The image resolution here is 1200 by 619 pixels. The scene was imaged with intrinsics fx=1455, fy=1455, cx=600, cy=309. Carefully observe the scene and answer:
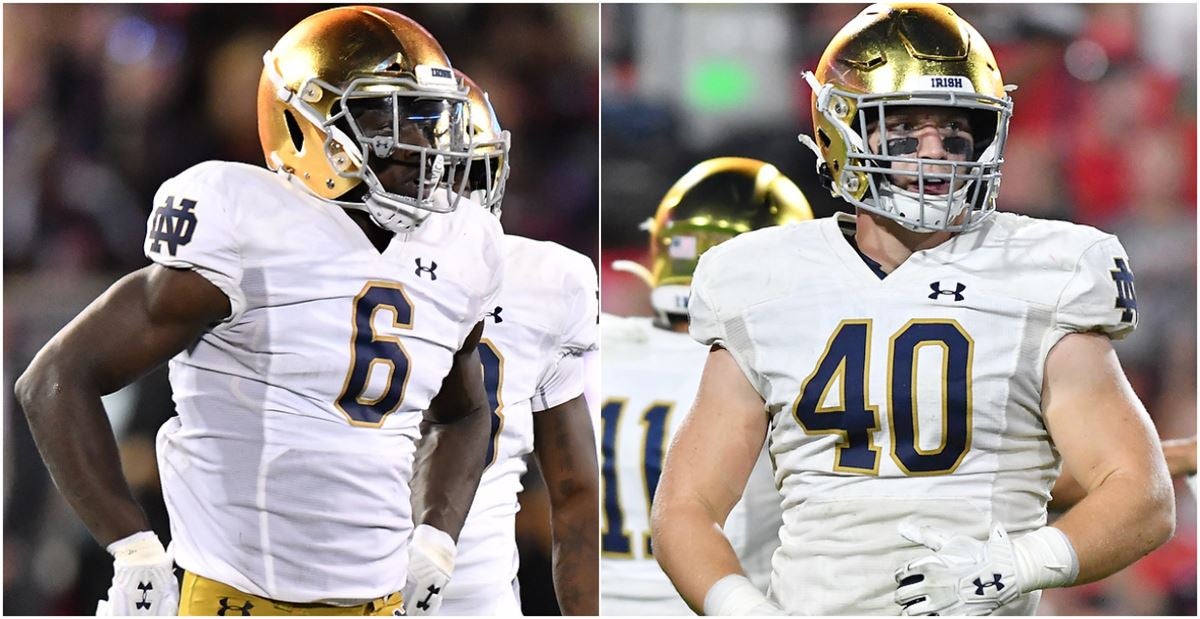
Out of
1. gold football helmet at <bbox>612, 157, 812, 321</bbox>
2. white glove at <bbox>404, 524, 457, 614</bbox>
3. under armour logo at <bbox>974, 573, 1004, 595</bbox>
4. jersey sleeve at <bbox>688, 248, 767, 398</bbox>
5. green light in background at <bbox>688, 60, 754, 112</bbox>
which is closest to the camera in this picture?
under armour logo at <bbox>974, 573, 1004, 595</bbox>

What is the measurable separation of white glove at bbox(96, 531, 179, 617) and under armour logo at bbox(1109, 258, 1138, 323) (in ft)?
3.88

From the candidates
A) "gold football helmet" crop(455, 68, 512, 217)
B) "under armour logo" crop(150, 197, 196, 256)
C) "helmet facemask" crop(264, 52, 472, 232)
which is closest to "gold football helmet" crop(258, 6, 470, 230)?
"helmet facemask" crop(264, 52, 472, 232)

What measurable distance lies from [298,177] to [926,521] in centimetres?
97

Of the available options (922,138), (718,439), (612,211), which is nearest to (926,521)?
(718,439)

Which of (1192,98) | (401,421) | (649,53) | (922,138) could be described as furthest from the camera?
(1192,98)

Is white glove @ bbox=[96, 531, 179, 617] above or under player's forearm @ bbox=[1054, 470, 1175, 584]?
under

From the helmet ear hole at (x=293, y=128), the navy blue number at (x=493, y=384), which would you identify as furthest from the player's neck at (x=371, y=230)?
the navy blue number at (x=493, y=384)

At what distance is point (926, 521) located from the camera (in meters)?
1.66

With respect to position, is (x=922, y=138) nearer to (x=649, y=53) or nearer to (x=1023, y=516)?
(x=1023, y=516)

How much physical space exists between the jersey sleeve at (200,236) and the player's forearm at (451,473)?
0.46 m

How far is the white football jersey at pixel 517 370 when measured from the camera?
2.56 m

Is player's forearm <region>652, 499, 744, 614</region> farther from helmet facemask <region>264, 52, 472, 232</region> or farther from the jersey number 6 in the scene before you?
helmet facemask <region>264, 52, 472, 232</region>

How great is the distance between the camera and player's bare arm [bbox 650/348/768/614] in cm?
171

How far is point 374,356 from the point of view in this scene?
1.94m
